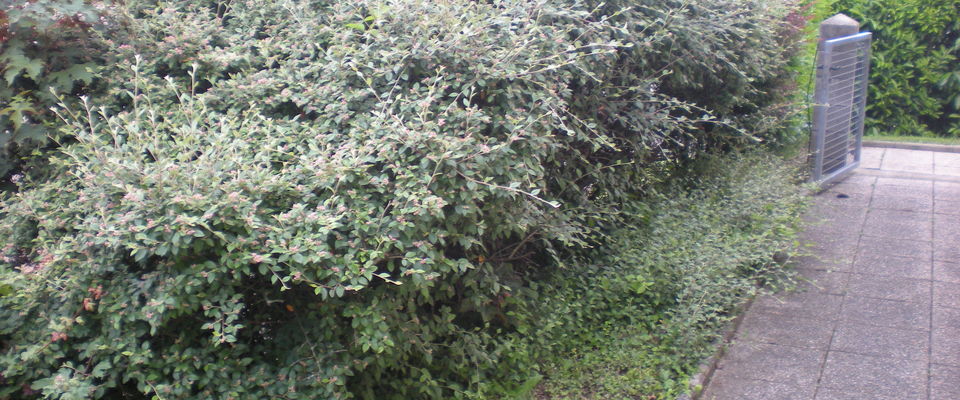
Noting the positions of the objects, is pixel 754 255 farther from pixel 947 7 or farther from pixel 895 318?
pixel 947 7

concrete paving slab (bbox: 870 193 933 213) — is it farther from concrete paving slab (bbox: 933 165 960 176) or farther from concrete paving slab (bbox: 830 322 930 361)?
concrete paving slab (bbox: 830 322 930 361)

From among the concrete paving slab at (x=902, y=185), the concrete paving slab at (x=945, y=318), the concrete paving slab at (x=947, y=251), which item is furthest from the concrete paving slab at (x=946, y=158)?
the concrete paving slab at (x=945, y=318)

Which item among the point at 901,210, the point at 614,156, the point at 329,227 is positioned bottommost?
the point at 901,210

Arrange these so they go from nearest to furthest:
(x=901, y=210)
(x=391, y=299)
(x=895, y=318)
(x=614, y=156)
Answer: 1. (x=391, y=299)
2. (x=895, y=318)
3. (x=614, y=156)
4. (x=901, y=210)

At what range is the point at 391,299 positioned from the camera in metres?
3.08

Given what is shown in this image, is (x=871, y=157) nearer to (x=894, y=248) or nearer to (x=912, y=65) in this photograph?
(x=912, y=65)

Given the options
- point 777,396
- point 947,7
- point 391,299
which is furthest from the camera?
point 947,7

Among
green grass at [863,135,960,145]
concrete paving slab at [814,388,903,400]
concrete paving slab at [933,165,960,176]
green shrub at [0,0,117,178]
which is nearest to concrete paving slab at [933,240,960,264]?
concrete paving slab at [814,388,903,400]

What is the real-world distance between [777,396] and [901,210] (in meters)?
Result: 4.17

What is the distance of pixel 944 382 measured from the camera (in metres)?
4.05

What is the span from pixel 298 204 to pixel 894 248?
16.9 ft

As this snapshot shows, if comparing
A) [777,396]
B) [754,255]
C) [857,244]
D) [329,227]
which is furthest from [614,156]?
[329,227]

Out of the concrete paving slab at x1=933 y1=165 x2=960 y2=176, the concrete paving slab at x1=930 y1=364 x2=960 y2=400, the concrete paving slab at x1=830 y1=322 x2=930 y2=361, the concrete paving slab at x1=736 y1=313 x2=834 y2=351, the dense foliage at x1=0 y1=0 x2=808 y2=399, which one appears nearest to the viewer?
the dense foliage at x1=0 y1=0 x2=808 y2=399

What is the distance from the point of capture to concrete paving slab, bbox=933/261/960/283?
550 cm
